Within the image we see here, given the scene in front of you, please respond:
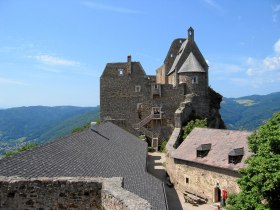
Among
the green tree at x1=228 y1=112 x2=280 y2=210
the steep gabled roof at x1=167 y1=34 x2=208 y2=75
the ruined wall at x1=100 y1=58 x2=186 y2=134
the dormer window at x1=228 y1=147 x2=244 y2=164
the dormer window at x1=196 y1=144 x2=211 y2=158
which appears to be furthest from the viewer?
the ruined wall at x1=100 y1=58 x2=186 y2=134

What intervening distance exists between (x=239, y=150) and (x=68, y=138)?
1280 centimetres

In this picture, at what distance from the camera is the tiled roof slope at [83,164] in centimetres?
1305

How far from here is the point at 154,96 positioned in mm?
46438

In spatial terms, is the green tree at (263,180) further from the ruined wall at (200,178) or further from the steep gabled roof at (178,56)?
the steep gabled roof at (178,56)

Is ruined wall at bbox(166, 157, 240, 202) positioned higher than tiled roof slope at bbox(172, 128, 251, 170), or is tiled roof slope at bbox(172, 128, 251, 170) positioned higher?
tiled roof slope at bbox(172, 128, 251, 170)

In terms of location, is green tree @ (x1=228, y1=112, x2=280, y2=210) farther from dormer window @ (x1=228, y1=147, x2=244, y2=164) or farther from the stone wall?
the stone wall

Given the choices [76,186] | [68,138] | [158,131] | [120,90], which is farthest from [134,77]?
[76,186]

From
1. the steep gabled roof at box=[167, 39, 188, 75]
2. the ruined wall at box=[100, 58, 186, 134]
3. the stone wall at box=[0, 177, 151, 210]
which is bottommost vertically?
the stone wall at box=[0, 177, 151, 210]

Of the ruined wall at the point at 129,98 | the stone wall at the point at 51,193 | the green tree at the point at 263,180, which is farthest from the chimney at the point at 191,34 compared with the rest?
the stone wall at the point at 51,193

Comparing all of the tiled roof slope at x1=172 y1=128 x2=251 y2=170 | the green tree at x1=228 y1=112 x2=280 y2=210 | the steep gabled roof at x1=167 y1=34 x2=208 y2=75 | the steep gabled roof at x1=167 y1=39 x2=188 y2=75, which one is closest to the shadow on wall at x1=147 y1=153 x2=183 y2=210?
the tiled roof slope at x1=172 y1=128 x2=251 y2=170

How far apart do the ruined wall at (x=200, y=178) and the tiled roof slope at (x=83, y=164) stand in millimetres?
7569

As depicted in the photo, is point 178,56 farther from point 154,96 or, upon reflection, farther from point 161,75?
point 154,96

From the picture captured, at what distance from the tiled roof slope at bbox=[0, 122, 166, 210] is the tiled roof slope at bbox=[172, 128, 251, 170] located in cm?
781

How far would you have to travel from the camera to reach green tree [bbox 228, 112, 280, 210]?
52.2 ft
